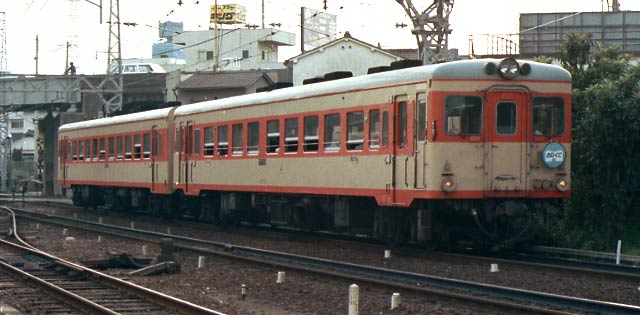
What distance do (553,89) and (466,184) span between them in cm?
225

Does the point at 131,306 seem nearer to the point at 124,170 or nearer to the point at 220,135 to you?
the point at 220,135

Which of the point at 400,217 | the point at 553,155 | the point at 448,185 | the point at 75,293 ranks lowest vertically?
the point at 75,293

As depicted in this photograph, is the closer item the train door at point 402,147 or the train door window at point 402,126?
the train door at point 402,147

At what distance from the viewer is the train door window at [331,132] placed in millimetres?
19969

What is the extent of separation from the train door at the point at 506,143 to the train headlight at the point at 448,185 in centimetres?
64

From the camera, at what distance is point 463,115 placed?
17.5 metres

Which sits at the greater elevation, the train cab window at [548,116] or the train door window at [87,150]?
the train cab window at [548,116]

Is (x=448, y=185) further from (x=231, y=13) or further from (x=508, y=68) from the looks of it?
(x=231, y=13)

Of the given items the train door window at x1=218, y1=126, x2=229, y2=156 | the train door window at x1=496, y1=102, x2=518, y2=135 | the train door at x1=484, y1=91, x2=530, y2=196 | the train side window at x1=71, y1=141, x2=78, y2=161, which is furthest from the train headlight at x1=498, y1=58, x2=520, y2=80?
the train side window at x1=71, y1=141, x2=78, y2=161

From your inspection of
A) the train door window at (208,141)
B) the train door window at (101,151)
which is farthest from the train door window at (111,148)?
the train door window at (208,141)

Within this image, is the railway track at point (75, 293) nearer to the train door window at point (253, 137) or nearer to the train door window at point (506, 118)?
the train door window at point (253, 137)

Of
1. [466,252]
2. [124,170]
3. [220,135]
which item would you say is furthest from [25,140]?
[466,252]

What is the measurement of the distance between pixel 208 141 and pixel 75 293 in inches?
496

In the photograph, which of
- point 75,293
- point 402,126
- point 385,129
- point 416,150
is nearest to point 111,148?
point 385,129
